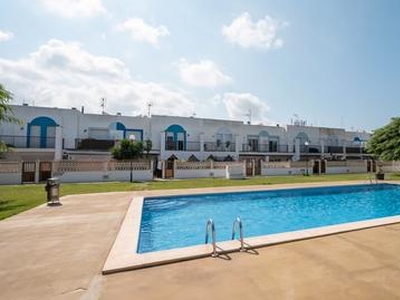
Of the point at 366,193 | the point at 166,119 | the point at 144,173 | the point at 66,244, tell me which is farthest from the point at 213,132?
the point at 66,244

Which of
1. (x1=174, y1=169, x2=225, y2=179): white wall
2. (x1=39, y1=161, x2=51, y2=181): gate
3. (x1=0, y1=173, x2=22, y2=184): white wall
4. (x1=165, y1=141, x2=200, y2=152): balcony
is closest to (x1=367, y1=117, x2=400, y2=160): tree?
(x1=174, y1=169, x2=225, y2=179): white wall

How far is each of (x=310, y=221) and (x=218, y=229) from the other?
397 centimetres

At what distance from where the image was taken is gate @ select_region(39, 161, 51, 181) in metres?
20.8

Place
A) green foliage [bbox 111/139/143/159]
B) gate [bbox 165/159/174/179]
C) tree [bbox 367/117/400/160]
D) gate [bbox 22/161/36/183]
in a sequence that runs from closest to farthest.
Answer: gate [bbox 22/161/36/183] → green foliage [bbox 111/139/143/159] → gate [bbox 165/159/174/179] → tree [bbox 367/117/400/160]

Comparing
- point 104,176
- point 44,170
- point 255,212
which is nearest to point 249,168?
point 104,176

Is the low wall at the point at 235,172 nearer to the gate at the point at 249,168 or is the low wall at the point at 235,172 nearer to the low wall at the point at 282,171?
the gate at the point at 249,168

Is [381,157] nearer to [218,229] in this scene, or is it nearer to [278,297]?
[218,229]

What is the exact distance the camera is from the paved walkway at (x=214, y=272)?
3.61 m

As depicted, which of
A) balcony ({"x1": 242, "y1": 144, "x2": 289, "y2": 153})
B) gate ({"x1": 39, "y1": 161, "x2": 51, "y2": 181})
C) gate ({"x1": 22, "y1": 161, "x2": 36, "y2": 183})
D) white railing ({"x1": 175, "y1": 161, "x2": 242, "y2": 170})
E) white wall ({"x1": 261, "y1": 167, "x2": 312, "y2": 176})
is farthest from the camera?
balcony ({"x1": 242, "y1": 144, "x2": 289, "y2": 153})

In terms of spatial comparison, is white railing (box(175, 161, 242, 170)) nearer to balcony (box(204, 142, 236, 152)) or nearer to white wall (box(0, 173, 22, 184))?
balcony (box(204, 142, 236, 152))

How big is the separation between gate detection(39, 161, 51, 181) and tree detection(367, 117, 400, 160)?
28996 millimetres

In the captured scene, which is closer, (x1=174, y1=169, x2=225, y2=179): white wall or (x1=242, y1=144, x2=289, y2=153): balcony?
(x1=174, y1=169, x2=225, y2=179): white wall

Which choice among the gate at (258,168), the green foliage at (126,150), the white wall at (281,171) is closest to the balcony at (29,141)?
the green foliage at (126,150)

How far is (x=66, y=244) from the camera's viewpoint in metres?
5.63
